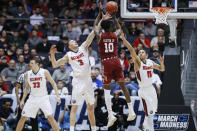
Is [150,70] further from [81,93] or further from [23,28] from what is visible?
[23,28]

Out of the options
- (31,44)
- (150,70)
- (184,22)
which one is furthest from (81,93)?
(184,22)

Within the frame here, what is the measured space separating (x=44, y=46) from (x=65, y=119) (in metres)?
3.72

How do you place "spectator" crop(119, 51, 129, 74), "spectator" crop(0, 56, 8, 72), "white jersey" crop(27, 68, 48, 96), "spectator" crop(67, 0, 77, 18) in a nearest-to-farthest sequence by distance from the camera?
"white jersey" crop(27, 68, 48, 96), "spectator" crop(119, 51, 129, 74), "spectator" crop(0, 56, 8, 72), "spectator" crop(67, 0, 77, 18)

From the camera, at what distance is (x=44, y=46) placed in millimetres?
16672

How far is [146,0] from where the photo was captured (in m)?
13.0

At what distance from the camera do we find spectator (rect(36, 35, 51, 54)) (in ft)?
Result: 54.6

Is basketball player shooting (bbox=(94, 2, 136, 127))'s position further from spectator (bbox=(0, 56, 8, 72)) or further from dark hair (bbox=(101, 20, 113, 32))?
spectator (bbox=(0, 56, 8, 72))

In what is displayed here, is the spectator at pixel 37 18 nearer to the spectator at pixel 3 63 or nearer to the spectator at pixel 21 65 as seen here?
the spectator at pixel 3 63

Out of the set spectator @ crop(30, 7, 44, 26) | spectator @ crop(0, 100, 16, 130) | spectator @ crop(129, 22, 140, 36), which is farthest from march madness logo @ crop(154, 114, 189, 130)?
spectator @ crop(30, 7, 44, 26)

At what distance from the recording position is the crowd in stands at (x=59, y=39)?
47.5ft

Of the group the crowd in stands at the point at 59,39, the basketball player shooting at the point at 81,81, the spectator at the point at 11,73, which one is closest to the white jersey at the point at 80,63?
the basketball player shooting at the point at 81,81

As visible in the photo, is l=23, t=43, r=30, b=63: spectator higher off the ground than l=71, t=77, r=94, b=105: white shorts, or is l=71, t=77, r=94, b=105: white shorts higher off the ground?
l=23, t=43, r=30, b=63: spectator

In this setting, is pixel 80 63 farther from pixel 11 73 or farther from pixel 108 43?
pixel 11 73

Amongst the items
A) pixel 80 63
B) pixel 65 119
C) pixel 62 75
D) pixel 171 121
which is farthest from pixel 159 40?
pixel 80 63
